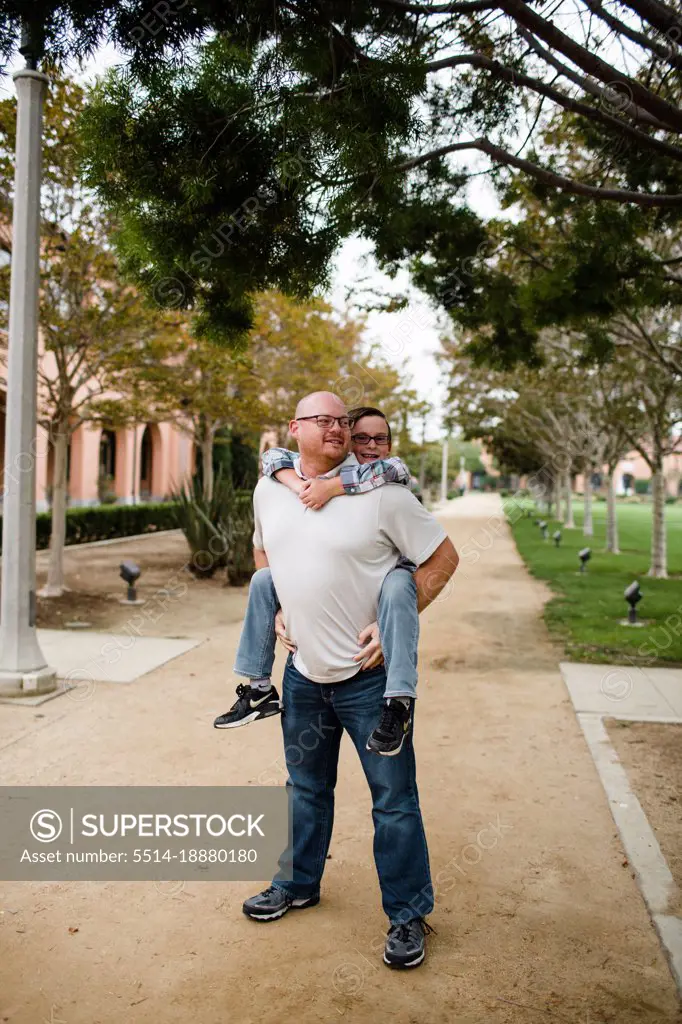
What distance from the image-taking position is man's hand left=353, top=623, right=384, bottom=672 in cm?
313

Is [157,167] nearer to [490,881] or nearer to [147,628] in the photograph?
[490,881]

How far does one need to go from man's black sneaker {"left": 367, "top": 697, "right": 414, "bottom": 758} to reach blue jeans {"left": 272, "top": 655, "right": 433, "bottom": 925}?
0.12 meters

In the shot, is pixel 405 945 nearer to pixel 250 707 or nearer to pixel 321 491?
pixel 250 707

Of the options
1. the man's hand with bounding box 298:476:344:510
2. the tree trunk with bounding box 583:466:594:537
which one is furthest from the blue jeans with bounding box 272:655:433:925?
the tree trunk with bounding box 583:466:594:537

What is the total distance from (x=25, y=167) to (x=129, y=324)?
4.47 meters

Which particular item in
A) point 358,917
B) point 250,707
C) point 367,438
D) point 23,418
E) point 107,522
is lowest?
point 358,917

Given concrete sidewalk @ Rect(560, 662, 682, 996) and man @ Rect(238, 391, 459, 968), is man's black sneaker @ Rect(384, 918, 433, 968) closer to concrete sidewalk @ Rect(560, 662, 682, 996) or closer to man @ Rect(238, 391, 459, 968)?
man @ Rect(238, 391, 459, 968)

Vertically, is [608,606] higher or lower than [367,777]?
lower

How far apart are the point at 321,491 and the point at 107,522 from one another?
65.0 ft

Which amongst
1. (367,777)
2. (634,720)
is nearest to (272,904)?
(367,777)

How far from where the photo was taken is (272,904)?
3506mm

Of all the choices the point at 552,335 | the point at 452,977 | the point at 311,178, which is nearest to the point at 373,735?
the point at 452,977

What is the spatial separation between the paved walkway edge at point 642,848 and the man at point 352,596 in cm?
98

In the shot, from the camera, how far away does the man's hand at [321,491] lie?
3129 mm
